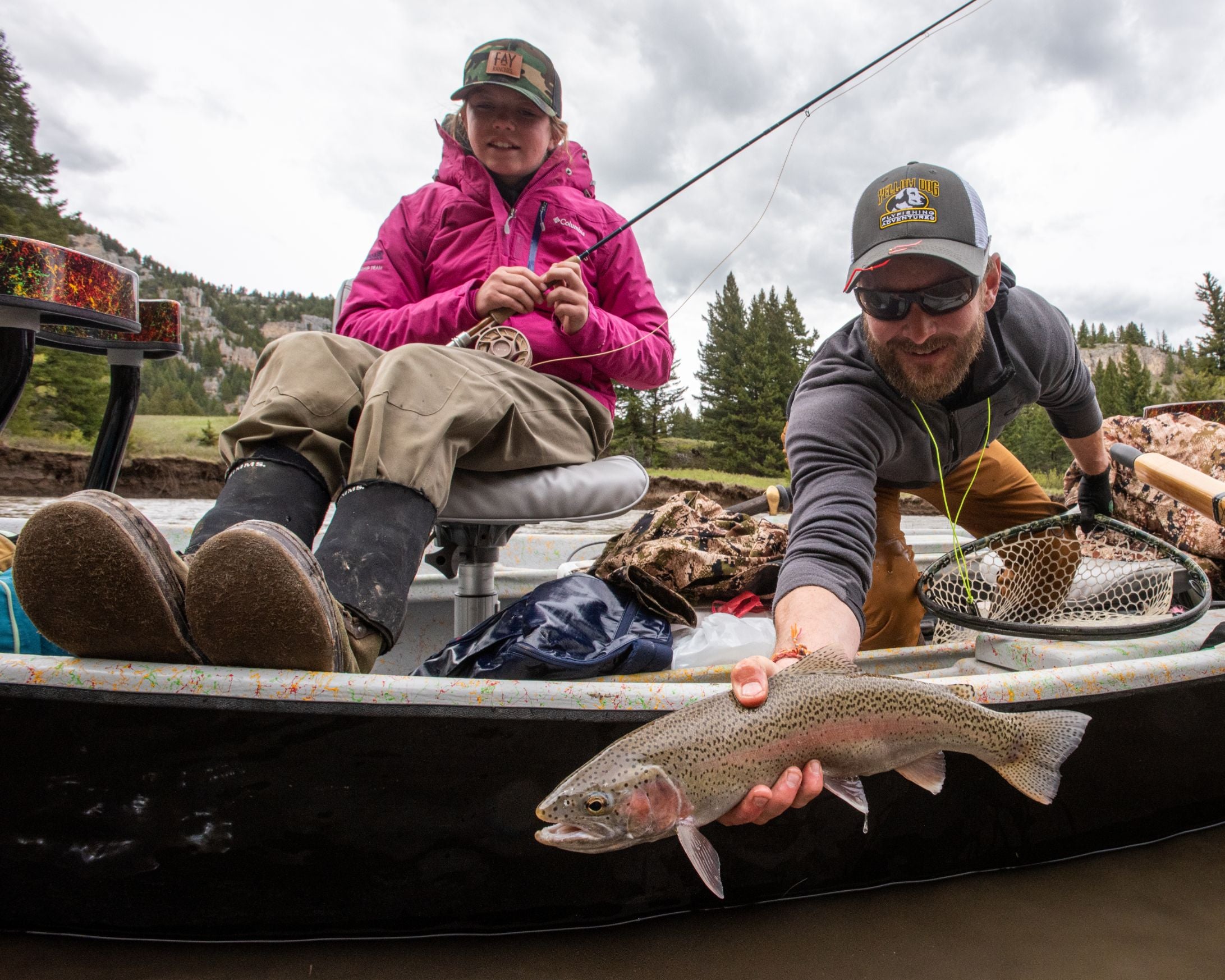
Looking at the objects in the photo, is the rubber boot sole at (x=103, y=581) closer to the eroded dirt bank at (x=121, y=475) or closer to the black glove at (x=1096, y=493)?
the black glove at (x=1096, y=493)

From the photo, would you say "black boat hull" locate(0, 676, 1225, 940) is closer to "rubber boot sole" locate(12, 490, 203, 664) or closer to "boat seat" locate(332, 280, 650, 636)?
"rubber boot sole" locate(12, 490, 203, 664)

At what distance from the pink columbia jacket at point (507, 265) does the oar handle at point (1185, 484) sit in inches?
81.1

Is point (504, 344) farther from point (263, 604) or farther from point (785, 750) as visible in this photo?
point (785, 750)

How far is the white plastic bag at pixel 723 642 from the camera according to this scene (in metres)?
2.67

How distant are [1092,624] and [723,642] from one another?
4.26ft

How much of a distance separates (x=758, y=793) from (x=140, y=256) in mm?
156319

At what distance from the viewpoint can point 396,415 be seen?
206 cm

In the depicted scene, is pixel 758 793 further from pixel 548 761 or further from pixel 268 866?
pixel 268 866

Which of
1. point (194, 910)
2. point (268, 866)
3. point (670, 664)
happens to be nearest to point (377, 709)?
point (268, 866)

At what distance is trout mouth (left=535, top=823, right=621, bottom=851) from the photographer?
1109 mm

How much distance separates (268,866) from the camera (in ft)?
5.52

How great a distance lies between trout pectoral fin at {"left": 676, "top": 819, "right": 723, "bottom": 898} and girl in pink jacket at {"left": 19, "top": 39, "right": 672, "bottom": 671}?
33.7 inches

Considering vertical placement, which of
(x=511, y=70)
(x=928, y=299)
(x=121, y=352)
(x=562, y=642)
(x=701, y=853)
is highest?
(x=511, y=70)

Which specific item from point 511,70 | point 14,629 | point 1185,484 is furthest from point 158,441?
point 1185,484
